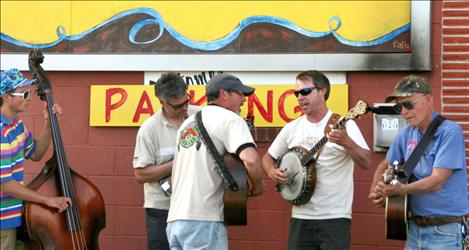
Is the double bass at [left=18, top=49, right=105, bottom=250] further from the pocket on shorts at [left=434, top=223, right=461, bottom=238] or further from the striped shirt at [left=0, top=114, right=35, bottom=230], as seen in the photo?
the pocket on shorts at [left=434, top=223, right=461, bottom=238]

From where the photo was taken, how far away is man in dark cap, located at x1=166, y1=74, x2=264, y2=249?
4.75 meters

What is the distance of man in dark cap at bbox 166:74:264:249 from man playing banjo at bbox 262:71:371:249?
0.54 m

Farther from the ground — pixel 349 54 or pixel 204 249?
pixel 349 54

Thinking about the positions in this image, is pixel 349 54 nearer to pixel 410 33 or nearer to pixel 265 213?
pixel 410 33

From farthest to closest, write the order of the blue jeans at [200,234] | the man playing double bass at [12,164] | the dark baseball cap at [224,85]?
the man playing double bass at [12,164], the dark baseball cap at [224,85], the blue jeans at [200,234]

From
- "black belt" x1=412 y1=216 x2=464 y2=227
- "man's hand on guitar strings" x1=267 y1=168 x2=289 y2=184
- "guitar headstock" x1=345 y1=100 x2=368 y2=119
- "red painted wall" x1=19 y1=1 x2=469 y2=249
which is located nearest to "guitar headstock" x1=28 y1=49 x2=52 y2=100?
"red painted wall" x1=19 y1=1 x2=469 y2=249

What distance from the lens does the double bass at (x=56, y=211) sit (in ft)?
16.8

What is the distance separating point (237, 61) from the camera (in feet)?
21.3

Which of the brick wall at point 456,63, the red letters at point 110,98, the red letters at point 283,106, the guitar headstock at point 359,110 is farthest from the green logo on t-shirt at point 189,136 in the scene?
the brick wall at point 456,63

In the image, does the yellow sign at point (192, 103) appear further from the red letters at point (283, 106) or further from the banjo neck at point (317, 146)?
the banjo neck at point (317, 146)

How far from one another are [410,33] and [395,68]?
1.00 feet

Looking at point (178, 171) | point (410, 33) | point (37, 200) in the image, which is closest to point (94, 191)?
point (37, 200)

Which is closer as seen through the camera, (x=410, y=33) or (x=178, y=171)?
(x=178, y=171)

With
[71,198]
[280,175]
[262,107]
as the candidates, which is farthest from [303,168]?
[71,198]
